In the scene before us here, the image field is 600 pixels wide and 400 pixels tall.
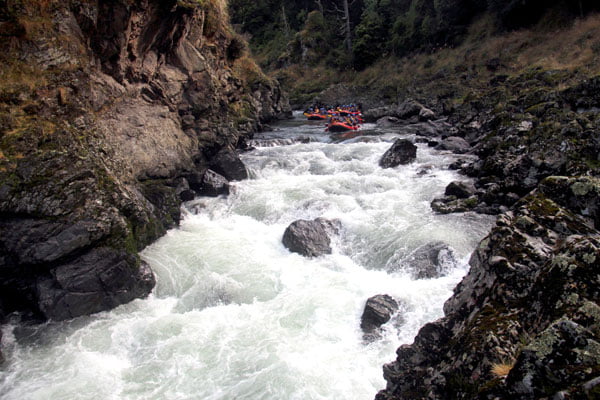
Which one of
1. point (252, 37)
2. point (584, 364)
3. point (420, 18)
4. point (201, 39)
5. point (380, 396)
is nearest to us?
point (584, 364)

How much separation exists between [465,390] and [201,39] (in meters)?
19.1

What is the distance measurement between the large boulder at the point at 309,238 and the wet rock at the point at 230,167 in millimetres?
5443

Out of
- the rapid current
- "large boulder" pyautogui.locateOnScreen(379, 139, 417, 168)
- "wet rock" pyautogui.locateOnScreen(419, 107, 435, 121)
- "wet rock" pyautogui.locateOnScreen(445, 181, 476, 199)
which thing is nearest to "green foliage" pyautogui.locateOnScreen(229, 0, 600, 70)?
"wet rock" pyautogui.locateOnScreen(419, 107, 435, 121)

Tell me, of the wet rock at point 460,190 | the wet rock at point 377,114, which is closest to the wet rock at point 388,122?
the wet rock at point 377,114

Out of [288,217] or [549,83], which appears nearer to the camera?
[288,217]

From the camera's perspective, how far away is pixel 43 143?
8.52 metres

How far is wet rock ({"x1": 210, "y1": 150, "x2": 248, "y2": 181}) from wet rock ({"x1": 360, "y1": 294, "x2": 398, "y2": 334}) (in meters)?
9.08

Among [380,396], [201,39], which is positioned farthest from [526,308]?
[201,39]

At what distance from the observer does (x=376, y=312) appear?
7.13 m

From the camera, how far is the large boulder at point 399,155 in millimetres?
15711

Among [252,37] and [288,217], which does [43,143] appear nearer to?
[288,217]

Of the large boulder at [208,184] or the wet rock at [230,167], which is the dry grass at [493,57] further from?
the large boulder at [208,184]

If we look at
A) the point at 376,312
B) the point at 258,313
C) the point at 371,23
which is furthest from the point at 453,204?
the point at 371,23

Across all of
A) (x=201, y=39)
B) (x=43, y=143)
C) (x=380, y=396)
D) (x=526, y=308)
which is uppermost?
(x=201, y=39)
